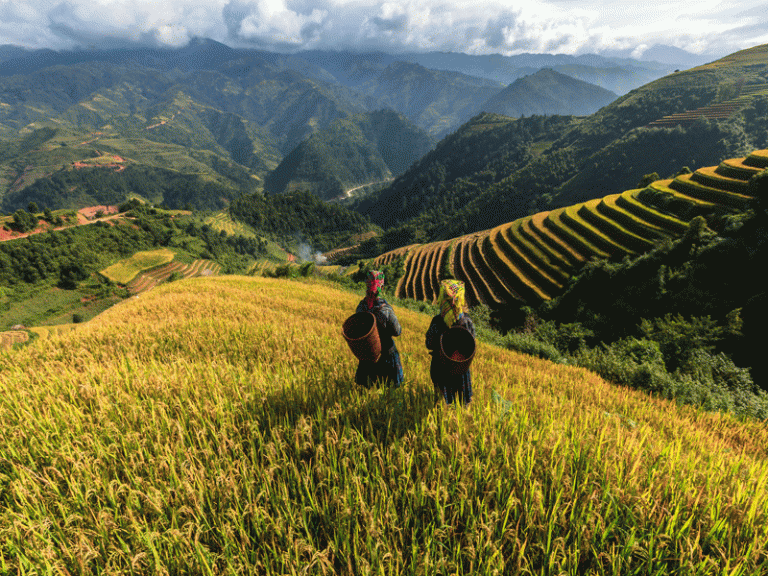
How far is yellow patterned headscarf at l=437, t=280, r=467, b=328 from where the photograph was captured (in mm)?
3666

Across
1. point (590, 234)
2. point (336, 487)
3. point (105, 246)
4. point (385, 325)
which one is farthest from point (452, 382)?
point (105, 246)

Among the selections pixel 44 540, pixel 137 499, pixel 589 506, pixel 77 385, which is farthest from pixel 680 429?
pixel 77 385

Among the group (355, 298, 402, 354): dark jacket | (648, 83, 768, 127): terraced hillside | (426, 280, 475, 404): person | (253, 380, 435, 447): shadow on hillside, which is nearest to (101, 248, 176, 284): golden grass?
(355, 298, 402, 354): dark jacket

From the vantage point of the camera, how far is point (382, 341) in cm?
392

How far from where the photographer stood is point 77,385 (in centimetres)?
337

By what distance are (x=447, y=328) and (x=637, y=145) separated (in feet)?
467

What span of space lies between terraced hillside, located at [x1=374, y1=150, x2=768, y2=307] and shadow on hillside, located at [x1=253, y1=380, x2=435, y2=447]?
35646mm

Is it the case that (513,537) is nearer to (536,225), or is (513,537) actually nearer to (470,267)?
(470,267)

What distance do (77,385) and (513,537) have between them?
177 inches

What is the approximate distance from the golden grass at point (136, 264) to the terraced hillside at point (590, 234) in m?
81.3

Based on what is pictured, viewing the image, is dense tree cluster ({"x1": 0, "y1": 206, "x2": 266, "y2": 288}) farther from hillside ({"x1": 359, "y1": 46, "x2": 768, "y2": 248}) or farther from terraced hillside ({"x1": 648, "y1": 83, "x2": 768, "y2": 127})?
terraced hillside ({"x1": 648, "y1": 83, "x2": 768, "y2": 127})

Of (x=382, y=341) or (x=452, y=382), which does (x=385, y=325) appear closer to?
(x=382, y=341)

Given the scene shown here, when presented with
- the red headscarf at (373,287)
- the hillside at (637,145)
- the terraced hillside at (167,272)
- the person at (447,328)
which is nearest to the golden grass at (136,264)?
the terraced hillside at (167,272)

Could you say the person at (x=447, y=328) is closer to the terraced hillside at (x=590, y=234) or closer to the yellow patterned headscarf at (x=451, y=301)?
the yellow patterned headscarf at (x=451, y=301)
